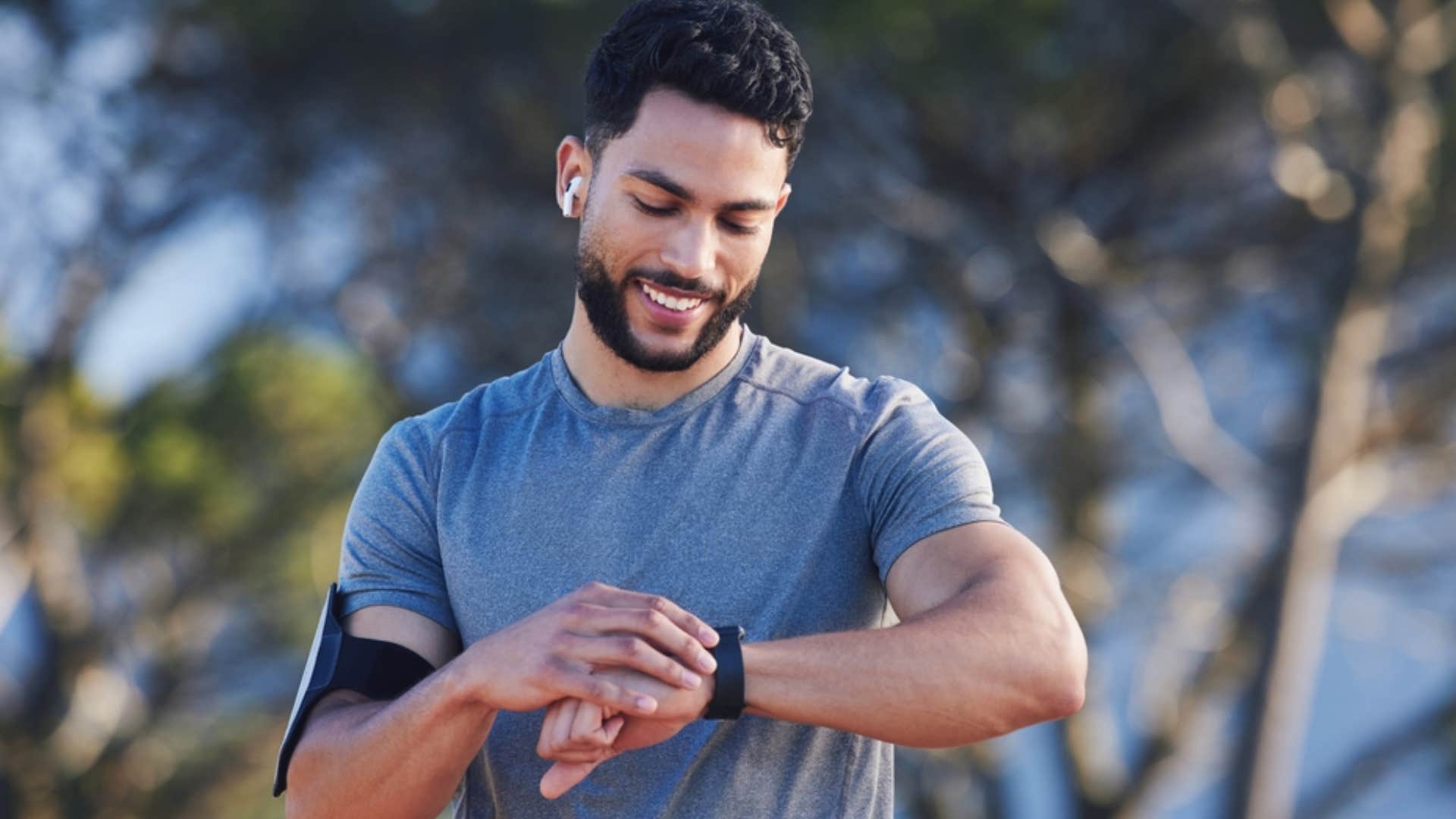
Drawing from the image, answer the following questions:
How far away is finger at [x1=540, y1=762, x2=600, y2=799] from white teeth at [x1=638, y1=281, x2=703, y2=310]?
1.76ft

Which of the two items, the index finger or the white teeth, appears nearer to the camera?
the index finger

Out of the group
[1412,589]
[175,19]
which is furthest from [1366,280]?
[175,19]

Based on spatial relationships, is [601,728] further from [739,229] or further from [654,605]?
[739,229]

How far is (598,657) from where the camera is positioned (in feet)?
6.06

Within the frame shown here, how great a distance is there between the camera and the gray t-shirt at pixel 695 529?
6.59 ft

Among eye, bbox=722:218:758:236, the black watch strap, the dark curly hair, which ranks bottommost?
the black watch strap

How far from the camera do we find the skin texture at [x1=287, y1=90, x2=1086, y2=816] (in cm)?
186

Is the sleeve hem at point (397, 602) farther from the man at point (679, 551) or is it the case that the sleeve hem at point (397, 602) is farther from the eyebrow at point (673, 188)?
the eyebrow at point (673, 188)

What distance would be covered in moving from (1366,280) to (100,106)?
7.21 meters

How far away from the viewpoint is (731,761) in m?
2.00

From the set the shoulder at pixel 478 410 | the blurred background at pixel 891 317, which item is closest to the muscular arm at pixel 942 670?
the shoulder at pixel 478 410

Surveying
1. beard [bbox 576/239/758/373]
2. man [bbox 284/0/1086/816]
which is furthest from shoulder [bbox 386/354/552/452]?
beard [bbox 576/239/758/373]

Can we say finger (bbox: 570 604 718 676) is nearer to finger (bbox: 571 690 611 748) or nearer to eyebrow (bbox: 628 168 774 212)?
finger (bbox: 571 690 611 748)

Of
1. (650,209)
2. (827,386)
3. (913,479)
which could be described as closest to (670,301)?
(650,209)
